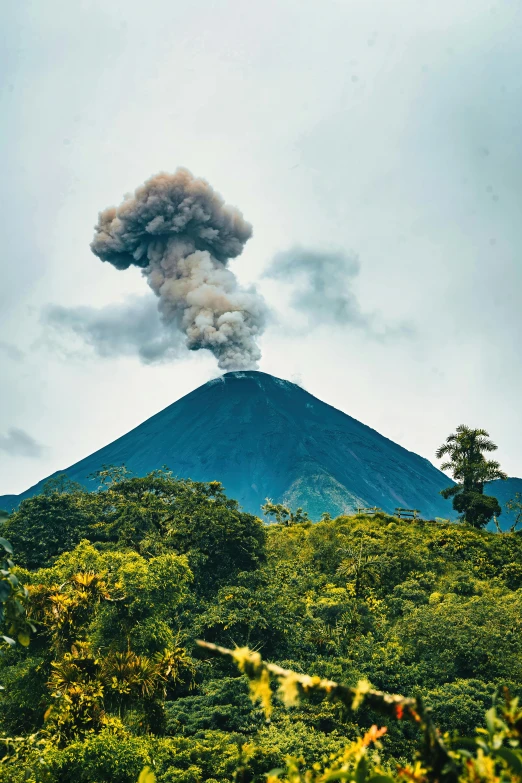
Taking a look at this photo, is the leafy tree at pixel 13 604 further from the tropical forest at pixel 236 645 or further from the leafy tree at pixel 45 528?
the leafy tree at pixel 45 528

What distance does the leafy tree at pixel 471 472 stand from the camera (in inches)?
1297

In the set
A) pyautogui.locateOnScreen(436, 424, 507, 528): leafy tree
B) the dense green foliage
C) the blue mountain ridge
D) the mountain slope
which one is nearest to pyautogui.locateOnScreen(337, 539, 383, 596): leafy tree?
the dense green foliage

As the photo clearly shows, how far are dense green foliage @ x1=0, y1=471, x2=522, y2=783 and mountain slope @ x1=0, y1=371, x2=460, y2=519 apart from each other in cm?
9312

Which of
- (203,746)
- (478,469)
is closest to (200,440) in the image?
(478,469)

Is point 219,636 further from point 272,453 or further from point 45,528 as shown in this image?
point 272,453

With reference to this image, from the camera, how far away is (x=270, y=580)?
68.6ft

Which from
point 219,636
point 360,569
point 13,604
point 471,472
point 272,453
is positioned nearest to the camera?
point 13,604

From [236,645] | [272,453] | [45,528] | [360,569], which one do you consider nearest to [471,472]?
[360,569]

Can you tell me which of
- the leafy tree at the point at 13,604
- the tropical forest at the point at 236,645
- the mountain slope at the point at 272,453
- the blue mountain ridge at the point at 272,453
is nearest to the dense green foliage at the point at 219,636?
the tropical forest at the point at 236,645

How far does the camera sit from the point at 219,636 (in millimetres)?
17656

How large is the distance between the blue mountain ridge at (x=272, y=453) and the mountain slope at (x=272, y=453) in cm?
27

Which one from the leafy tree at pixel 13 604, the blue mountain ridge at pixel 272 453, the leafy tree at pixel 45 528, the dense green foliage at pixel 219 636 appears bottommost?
the dense green foliage at pixel 219 636

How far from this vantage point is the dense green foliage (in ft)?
35.0

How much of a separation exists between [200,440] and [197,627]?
132 metres
